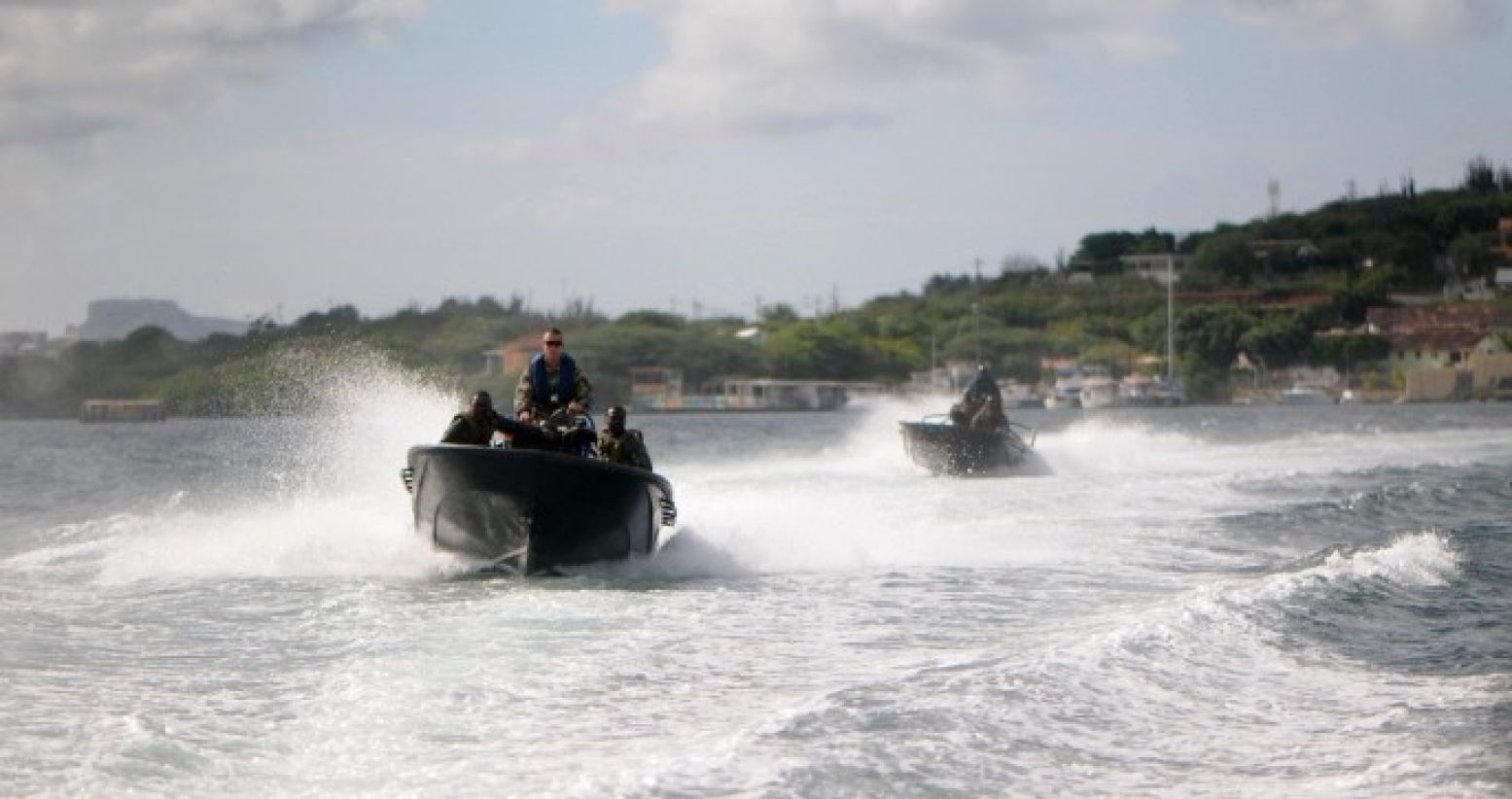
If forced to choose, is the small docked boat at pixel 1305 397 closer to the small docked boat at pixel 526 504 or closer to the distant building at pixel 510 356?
the distant building at pixel 510 356

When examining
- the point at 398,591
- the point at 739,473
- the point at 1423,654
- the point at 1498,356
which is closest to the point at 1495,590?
the point at 1423,654

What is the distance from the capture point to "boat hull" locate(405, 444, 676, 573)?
709 inches

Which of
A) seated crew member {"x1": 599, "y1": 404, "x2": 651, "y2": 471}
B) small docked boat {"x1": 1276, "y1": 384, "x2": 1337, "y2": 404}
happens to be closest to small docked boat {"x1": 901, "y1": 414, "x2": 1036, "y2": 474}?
seated crew member {"x1": 599, "y1": 404, "x2": 651, "y2": 471}

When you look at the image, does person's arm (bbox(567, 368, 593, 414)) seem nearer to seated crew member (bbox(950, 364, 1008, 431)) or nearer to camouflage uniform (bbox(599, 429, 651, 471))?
camouflage uniform (bbox(599, 429, 651, 471))

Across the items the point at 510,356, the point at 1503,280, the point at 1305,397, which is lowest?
the point at 1305,397

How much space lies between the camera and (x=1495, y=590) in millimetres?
18344

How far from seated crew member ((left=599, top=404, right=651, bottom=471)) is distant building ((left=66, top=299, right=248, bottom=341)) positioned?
4810 inches

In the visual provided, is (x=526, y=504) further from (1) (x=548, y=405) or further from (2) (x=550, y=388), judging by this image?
(2) (x=550, y=388)

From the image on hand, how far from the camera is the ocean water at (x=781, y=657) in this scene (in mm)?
10156

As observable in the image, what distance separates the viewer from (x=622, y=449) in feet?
64.1

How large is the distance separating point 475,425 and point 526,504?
1.10 m

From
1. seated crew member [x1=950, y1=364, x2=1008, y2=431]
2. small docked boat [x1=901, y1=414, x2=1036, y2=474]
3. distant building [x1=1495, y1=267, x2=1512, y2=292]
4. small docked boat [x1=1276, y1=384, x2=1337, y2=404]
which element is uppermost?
distant building [x1=1495, y1=267, x2=1512, y2=292]

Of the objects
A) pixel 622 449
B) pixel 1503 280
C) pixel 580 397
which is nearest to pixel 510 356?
pixel 622 449

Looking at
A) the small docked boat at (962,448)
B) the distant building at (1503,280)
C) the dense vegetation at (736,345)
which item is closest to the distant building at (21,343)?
the dense vegetation at (736,345)
